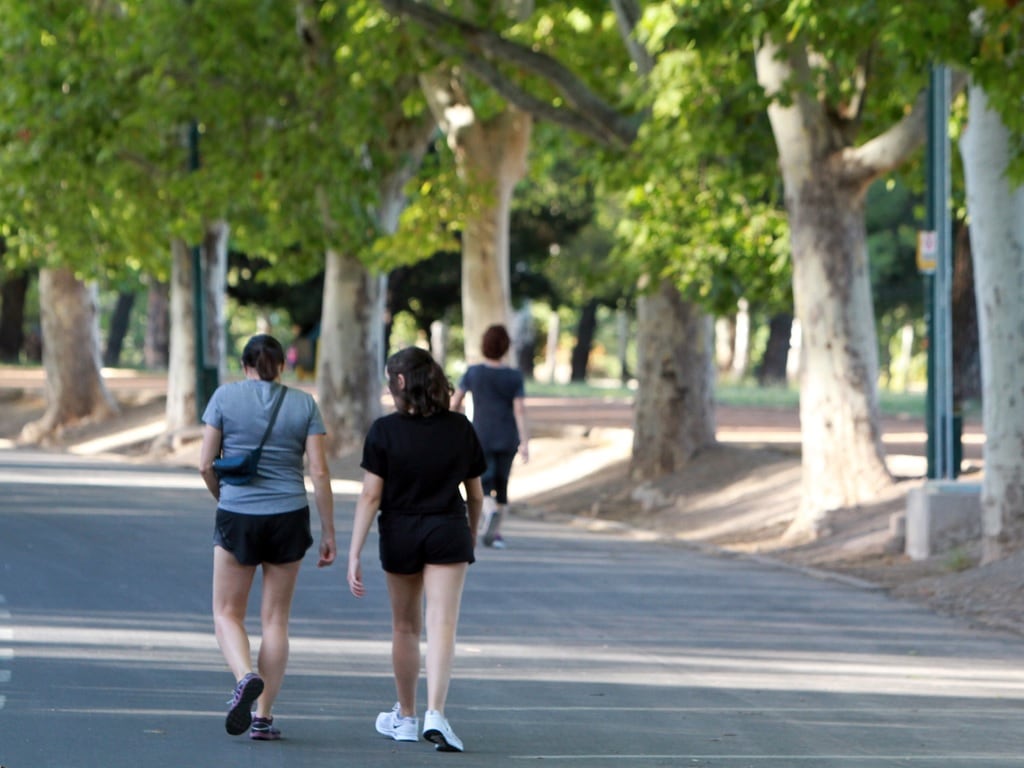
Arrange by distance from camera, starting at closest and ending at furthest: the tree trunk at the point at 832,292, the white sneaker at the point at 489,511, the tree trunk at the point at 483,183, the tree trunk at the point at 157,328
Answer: the white sneaker at the point at 489,511, the tree trunk at the point at 832,292, the tree trunk at the point at 483,183, the tree trunk at the point at 157,328

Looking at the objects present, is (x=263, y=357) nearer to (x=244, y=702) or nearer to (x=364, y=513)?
(x=364, y=513)

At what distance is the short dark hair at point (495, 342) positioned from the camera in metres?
16.3

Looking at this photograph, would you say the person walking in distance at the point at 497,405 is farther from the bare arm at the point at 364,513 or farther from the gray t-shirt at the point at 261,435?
the bare arm at the point at 364,513

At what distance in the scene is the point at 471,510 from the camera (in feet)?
27.8

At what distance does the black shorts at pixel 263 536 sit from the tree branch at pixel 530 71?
13860 mm

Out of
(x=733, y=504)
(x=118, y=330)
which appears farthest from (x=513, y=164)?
(x=118, y=330)

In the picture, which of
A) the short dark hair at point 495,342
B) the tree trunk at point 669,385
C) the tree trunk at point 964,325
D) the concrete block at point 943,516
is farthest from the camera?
the tree trunk at point 964,325

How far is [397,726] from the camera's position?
27.7 ft

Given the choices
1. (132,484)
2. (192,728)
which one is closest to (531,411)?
(132,484)

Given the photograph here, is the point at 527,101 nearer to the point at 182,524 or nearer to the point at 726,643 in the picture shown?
the point at 182,524

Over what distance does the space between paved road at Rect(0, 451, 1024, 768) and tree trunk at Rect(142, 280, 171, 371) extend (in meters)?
42.9

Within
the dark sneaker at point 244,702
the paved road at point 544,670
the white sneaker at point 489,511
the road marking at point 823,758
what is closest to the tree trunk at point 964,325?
the white sneaker at point 489,511

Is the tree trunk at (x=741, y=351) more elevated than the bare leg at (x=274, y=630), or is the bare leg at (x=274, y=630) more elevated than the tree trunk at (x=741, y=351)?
the tree trunk at (x=741, y=351)

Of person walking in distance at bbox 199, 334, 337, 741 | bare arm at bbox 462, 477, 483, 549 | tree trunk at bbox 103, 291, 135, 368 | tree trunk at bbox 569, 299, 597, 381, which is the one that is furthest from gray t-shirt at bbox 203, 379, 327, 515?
tree trunk at bbox 569, 299, 597, 381
